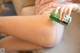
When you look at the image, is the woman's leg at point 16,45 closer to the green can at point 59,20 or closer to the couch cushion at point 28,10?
the green can at point 59,20

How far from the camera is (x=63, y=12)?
880mm

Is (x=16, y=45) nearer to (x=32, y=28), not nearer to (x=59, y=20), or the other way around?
(x=32, y=28)

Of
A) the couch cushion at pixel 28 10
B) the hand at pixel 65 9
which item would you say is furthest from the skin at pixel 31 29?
the couch cushion at pixel 28 10

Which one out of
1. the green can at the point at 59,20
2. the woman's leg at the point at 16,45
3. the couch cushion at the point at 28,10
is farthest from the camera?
the couch cushion at the point at 28,10

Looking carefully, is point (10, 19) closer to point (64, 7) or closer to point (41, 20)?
point (41, 20)

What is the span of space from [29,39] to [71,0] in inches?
18.1

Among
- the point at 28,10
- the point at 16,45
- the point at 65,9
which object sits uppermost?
the point at 28,10

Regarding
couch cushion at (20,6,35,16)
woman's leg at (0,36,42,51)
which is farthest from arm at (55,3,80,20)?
couch cushion at (20,6,35,16)

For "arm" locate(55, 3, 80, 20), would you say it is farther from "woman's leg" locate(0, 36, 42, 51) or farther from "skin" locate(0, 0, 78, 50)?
"woman's leg" locate(0, 36, 42, 51)

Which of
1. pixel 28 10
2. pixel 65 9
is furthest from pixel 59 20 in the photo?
pixel 28 10

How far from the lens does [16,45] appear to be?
970mm

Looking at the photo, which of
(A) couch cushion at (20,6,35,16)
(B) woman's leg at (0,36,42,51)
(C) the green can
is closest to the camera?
(C) the green can

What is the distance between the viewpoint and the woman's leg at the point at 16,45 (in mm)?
956

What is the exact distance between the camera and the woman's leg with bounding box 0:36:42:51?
0.96 meters
